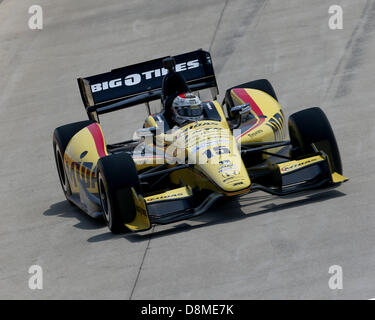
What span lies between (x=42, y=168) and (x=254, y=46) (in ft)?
24.5

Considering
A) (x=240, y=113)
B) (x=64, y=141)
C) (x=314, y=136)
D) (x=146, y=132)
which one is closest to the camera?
(x=314, y=136)

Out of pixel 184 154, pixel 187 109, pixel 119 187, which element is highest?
pixel 187 109

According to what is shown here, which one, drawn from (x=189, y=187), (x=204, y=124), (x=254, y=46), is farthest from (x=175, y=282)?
(x=254, y=46)

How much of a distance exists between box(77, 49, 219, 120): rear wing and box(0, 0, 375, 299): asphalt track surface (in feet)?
5.28

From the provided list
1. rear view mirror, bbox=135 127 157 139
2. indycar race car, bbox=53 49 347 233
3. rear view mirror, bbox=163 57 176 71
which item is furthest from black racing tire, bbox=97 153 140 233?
rear view mirror, bbox=163 57 176 71

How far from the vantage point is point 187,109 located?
36.4ft

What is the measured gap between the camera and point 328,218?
927 cm

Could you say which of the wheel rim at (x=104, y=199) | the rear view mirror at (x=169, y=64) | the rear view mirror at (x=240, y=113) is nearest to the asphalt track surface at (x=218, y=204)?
the wheel rim at (x=104, y=199)

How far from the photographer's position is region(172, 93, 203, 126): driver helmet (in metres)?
11.1

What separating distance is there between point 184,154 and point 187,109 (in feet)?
3.06

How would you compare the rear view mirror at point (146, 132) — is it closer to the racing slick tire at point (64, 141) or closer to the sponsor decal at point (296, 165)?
the racing slick tire at point (64, 141)

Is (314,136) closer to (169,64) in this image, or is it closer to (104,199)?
(169,64)

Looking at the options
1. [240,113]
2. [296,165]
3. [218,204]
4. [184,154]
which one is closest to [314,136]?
[296,165]

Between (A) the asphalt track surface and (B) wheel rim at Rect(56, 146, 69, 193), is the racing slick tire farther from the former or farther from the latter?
(A) the asphalt track surface
